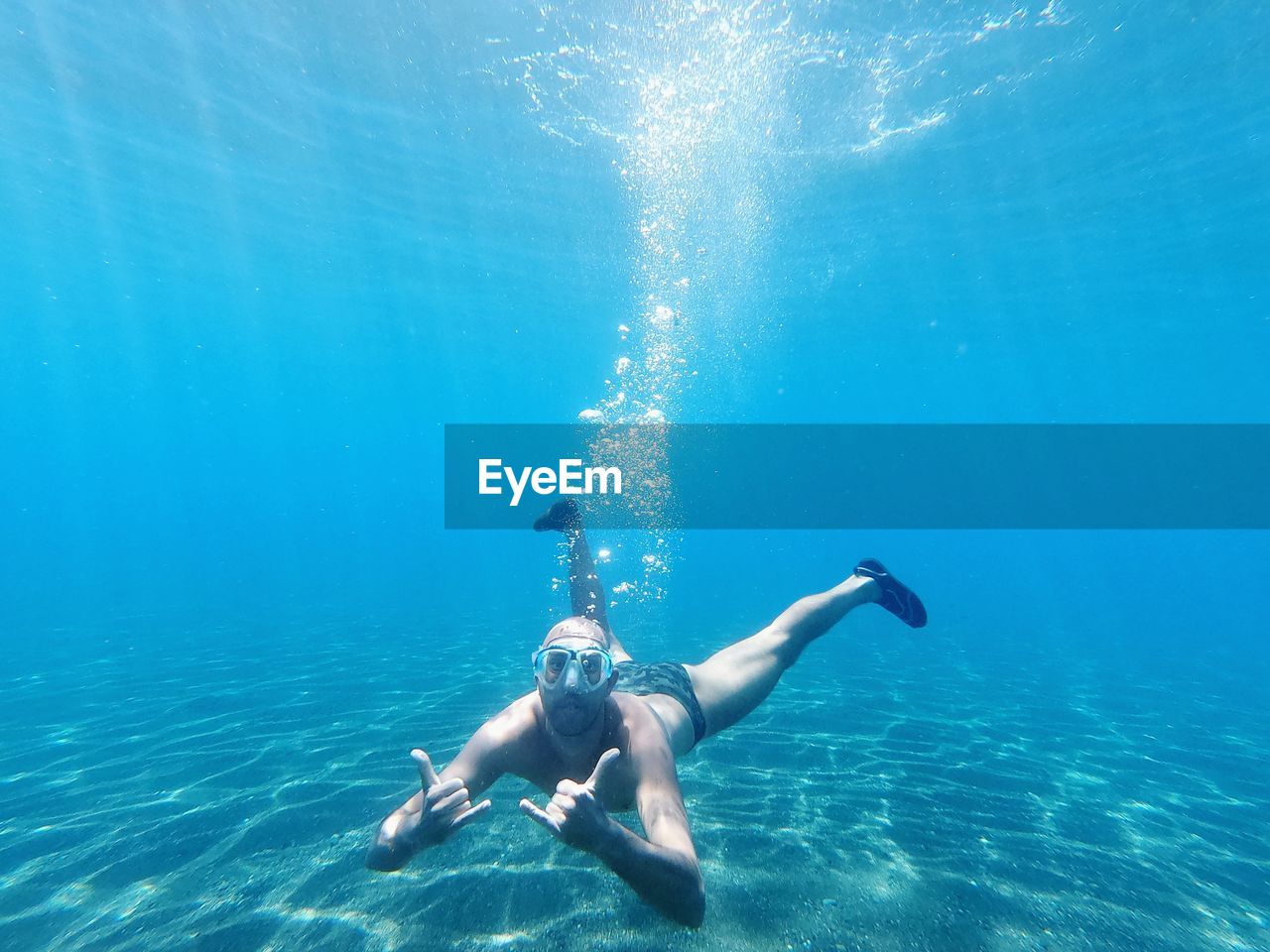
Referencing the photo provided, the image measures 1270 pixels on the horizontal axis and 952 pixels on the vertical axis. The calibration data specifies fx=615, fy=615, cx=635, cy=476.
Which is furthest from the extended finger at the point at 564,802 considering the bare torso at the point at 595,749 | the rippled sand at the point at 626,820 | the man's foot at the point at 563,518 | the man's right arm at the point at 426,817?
the man's foot at the point at 563,518

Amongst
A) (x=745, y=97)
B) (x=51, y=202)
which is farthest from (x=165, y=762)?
(x=51, y=202)

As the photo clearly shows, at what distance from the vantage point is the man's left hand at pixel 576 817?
272 centimetres

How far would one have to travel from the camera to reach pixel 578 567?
26.7 ft

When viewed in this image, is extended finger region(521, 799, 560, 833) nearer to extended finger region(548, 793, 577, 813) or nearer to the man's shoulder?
extended finger region(548, 793, 577, 813)

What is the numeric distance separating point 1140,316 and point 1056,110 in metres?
21.1

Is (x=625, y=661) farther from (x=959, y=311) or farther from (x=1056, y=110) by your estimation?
→ (x=959, y=311)

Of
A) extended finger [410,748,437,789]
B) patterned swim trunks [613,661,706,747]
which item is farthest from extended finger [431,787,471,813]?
patterned swim trunks [613,661,706,747]

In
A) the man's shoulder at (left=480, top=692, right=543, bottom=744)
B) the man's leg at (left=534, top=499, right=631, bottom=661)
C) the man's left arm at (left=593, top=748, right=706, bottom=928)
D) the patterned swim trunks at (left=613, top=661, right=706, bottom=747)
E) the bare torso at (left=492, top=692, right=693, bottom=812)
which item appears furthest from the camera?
the man's leg at (left=534, top=499, right=631, bottom=661)

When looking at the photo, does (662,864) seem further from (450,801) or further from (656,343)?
(656,343)

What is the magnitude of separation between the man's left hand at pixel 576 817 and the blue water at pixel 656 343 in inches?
63.1

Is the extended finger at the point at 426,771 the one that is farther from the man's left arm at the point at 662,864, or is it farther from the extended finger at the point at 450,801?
the man's left arm at the point at 662,864

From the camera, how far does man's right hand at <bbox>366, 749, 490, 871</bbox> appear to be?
10.3 feet

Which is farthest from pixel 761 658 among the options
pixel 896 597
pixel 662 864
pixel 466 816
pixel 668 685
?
pixel 466 816

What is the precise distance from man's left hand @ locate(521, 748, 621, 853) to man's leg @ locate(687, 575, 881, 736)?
9.46 ft
